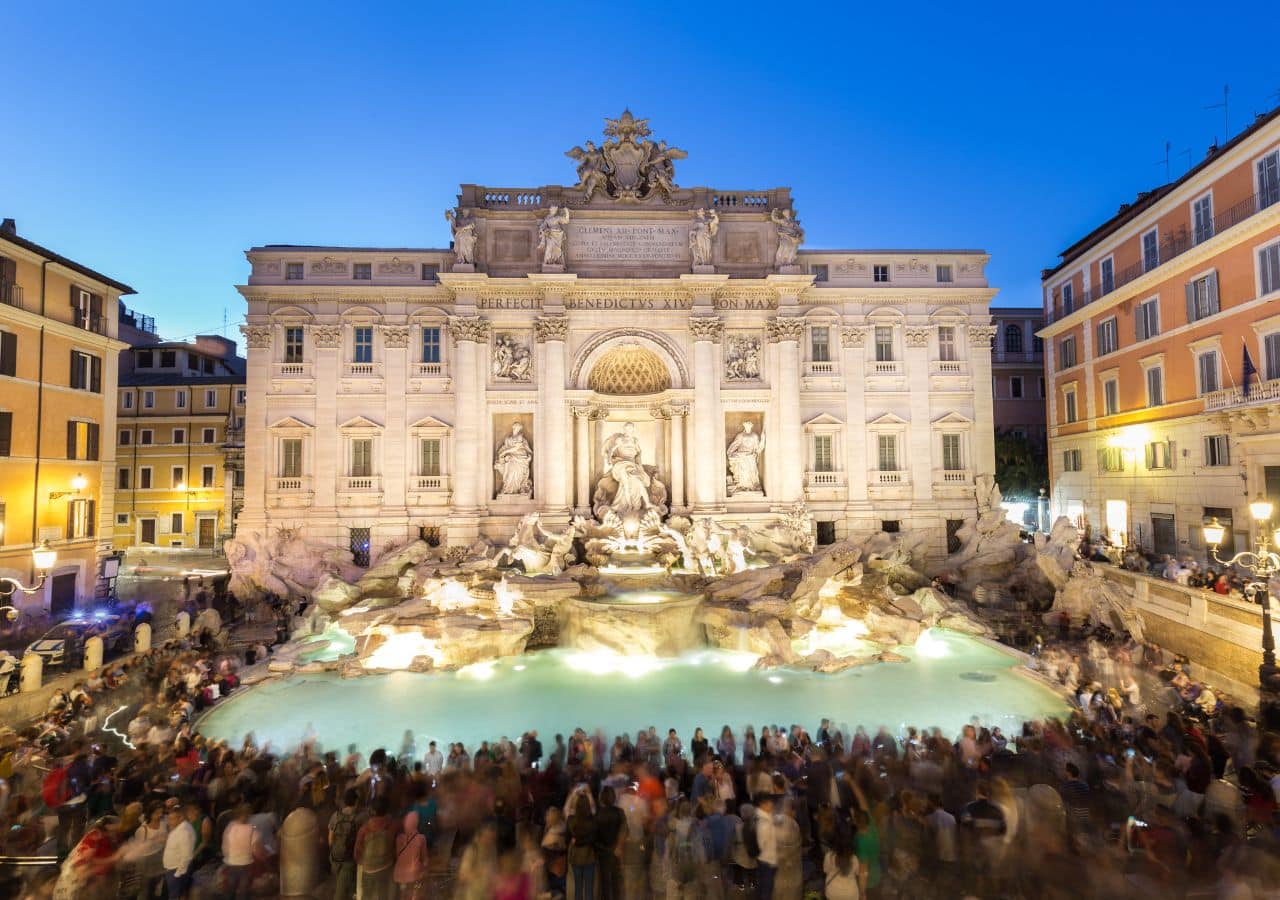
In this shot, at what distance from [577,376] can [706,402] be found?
17.6 feet

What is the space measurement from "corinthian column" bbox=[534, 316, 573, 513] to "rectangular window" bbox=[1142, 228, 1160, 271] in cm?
2262

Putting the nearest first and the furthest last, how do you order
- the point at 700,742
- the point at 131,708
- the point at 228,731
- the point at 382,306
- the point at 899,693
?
the point at 700,742 → the point at 228,731 → the point at 131,708 → the point at 899,693 → the point at 382,306

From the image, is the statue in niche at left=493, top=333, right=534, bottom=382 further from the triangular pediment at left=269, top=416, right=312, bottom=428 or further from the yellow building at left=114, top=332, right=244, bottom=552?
the yellow building at left=114, top=332, right=244, bottom=552

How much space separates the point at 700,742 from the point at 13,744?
10.1m

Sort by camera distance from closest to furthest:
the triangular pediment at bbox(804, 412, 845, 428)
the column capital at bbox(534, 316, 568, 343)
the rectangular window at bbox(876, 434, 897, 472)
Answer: the column capital at bbox(534, 316, 568, 343) < the triangular pediment at bbox(804, 412, 845, 428) < the rectangular window at bbox(876, 434, 897, 472)

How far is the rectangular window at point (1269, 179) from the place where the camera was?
17938 mm

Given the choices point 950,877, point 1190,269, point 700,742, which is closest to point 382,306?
point 700,742

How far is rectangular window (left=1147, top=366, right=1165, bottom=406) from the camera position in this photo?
22.9 meters

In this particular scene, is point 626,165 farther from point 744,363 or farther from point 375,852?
A: point 375,852

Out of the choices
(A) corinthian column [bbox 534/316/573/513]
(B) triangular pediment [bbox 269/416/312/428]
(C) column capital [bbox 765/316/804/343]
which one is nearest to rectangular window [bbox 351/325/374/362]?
(B) triangular pediment [bbox 269/416/312/428]

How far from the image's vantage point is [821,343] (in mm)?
26359

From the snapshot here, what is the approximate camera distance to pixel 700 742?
871cm

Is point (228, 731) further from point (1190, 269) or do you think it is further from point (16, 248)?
point (1190, 269)

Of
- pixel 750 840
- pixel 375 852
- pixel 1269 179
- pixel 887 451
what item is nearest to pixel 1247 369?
pixel 1269 179
